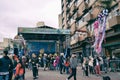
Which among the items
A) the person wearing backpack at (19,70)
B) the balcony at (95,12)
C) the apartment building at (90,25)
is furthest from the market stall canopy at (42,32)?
the person wearing backpack at (19,70)

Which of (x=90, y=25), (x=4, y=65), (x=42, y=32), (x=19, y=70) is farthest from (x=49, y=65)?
(x=4, y=65)

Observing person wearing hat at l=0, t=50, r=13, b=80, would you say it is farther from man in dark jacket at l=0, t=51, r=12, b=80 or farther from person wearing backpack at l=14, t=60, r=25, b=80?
person wearing backpack at l=14, t=60, r=25, b=80

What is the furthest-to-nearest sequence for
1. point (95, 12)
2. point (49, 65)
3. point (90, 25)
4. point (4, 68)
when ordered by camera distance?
point (90, 25), point (95, 12), point (49, 65), point (4, 68)

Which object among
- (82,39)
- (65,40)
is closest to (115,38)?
(65,40)

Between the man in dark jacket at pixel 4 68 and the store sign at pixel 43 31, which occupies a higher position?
the store sign at pixel 43 31

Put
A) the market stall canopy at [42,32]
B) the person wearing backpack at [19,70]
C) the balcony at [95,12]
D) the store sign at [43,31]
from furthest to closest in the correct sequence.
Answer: the balcony at [95,12]
the store sign at [43,31]
the market stall canopy at [42,32]
the person wearing backpack at [19,70]

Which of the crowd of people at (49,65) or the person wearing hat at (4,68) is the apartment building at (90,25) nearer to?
the crowd of people at (49,65)

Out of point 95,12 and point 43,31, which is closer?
point 43,31

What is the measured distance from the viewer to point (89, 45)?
38000 millimetres

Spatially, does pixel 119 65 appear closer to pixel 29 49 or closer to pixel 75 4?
pixel 29 49

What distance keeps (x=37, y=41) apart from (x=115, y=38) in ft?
33.1

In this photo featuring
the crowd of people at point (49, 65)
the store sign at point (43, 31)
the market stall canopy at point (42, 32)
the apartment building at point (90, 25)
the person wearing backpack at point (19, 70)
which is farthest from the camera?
the store sign at point (43, 31)

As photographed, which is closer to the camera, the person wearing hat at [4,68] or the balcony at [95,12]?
the person wearing hat at [4,68]

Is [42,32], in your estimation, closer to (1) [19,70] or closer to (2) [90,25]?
(2) [90,25]
